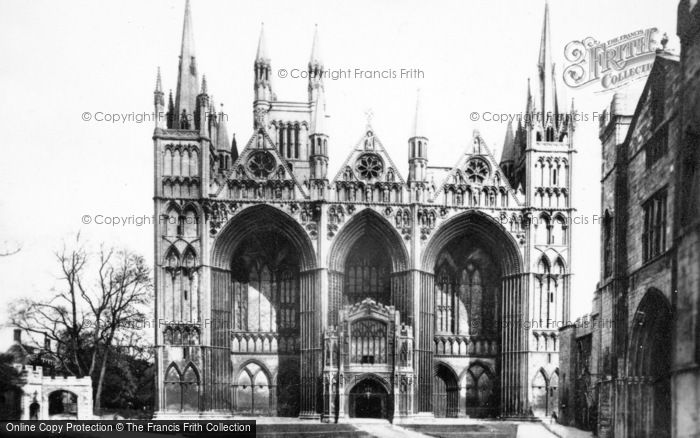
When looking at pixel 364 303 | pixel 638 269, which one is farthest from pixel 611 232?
pixel 364 303

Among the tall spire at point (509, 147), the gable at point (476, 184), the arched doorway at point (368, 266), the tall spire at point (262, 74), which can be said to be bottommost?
the arched doorway at point (368, 266)

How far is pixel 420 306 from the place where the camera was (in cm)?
4288

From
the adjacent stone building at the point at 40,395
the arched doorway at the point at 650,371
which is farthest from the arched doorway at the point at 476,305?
the arched doorway at the point at 650,371

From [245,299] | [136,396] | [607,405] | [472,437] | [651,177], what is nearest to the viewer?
[651,177]

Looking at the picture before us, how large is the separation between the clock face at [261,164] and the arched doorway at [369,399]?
11.5 meters

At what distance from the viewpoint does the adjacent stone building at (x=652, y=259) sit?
1916cm

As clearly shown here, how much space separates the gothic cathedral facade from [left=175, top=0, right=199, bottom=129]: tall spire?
82 millimetres

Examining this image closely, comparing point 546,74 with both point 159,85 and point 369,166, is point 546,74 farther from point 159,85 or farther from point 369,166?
point 159,85

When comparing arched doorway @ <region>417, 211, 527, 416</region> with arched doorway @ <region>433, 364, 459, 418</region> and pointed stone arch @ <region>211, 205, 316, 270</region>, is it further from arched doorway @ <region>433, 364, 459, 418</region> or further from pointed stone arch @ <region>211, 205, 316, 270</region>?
pointed stone arch @ <region>211, 205, 316, 270</region>

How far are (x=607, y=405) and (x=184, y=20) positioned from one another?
97.2 ft

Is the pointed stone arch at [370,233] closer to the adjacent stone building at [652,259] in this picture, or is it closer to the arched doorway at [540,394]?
the arched doorway at [540,394]

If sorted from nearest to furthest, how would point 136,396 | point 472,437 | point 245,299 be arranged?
1. point 472,437
2. point 245,299
3. point 136,396

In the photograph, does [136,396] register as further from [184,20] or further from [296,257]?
[184,20]

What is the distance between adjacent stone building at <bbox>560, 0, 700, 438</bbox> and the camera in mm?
19156
